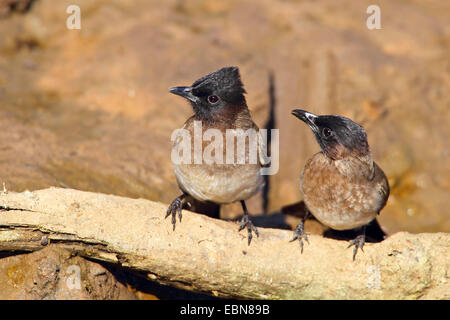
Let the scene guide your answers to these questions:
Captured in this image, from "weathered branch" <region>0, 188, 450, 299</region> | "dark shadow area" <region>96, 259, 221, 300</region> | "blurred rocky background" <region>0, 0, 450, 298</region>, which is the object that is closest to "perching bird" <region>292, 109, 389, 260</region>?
"weathered branch" <region>0, 188, 450, 299</region>

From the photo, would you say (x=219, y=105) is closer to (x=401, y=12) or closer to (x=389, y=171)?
(x=389, y=171)

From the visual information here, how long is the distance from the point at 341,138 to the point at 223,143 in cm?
120

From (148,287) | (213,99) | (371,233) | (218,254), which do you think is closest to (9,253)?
(148,287)

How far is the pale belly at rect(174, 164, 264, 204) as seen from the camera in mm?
5172

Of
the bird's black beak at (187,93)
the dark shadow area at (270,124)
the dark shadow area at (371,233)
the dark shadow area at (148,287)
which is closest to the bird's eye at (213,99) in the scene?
the bird's black beak at (187,93)

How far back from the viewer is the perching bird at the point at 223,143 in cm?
518

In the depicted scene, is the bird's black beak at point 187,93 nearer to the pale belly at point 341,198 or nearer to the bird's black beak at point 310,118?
the bird's black beak at point 310,118

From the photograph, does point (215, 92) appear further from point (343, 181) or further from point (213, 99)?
point (343, 181)

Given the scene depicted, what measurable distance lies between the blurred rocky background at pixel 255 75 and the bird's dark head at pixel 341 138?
2516 millimetres

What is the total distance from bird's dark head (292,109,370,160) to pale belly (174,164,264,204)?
806 mm

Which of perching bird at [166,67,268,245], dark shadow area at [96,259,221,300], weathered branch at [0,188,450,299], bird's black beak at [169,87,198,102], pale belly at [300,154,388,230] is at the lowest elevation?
dark shadow area at [96,259,221,300]

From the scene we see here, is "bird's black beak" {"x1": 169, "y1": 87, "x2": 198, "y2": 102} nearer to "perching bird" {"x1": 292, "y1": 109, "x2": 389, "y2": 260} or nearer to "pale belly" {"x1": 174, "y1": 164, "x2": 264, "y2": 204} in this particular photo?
"pale belly" {"x1": 174, "y1": 164, "x2": 264, "y2": 204}

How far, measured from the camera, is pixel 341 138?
16.5ft

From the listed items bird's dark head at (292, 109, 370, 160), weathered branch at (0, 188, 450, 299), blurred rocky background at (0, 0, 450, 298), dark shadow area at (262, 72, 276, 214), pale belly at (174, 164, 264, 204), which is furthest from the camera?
dark shadow area at (262, 72, 276, 214)
